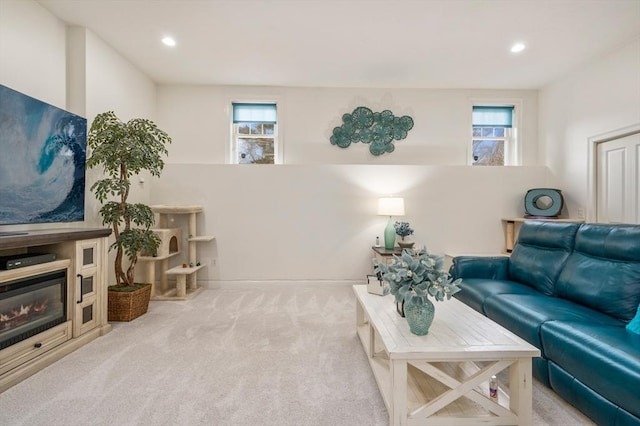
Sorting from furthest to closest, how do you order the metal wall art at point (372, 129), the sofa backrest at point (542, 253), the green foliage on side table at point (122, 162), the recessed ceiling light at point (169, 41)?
the metal wall art at point (372, 129), the recessed ceiling light at point (169, 41), the green foliage on side table at point (122, 162), the sofa backrest at point (542, 253)

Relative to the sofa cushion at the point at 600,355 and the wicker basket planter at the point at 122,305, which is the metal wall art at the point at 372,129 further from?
the sofa cushion at the point at 600,355

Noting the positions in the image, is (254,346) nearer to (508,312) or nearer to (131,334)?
(131,334)

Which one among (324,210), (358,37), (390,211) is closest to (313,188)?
(324,210)

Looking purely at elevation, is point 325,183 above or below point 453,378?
above

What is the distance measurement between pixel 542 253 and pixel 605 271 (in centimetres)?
62

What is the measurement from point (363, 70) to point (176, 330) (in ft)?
12.3

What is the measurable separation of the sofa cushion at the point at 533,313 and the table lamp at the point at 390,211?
6.06ft

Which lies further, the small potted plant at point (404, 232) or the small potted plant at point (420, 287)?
the small potted plant at point (404, 232)

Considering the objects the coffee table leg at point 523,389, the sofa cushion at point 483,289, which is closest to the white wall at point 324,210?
the sofa cushion at point 483,289

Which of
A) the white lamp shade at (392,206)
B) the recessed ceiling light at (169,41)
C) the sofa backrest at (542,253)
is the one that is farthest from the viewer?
the white lamp shade at (392,206)

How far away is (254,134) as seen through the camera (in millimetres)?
4848

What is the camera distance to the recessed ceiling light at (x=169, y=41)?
3.41 m

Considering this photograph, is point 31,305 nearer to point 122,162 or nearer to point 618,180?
point 122,162

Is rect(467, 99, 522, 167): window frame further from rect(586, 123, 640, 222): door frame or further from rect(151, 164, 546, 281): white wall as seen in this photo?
rect(586, 123, 640, 222): door frame
